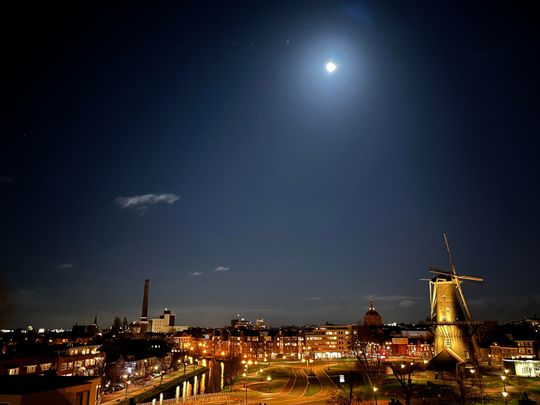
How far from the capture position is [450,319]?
Answer: 6525 cm

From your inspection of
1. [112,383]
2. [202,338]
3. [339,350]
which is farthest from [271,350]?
[112,383]

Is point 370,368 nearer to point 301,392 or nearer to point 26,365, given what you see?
point 301,392

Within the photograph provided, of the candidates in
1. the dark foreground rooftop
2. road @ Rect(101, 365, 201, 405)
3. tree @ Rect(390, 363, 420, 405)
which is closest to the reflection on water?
road @ Rect(101, 365, 201, 405)

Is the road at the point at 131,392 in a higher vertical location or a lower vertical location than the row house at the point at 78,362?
lower

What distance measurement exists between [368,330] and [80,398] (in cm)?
13609

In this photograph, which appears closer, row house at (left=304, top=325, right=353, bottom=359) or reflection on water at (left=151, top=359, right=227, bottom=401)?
reflection on water at (left=151, top=359, right=227, bottom=401)

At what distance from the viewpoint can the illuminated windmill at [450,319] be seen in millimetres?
63469

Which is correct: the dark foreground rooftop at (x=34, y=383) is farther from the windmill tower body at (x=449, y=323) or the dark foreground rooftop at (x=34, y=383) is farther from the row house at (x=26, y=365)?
the windmill tower body at (x=449, y=323)

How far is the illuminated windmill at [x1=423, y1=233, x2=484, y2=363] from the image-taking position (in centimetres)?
6347

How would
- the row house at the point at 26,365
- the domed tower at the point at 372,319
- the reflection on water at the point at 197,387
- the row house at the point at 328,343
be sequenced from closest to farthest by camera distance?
the row house at the point at 26,365 < the reflection on water at the point at 197,387 < the row house at the point at 328,343 < the domed tower at the point at 372,319

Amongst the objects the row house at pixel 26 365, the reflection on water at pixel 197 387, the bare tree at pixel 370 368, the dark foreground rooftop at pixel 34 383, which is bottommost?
the reflection on water at pixel 197 387

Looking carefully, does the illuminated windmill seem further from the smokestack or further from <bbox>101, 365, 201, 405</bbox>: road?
the smokestack

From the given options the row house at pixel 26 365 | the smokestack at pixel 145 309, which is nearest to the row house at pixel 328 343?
the row house at pixel 26 365

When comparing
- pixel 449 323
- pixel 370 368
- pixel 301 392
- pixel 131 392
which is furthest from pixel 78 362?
pixel 449 323
